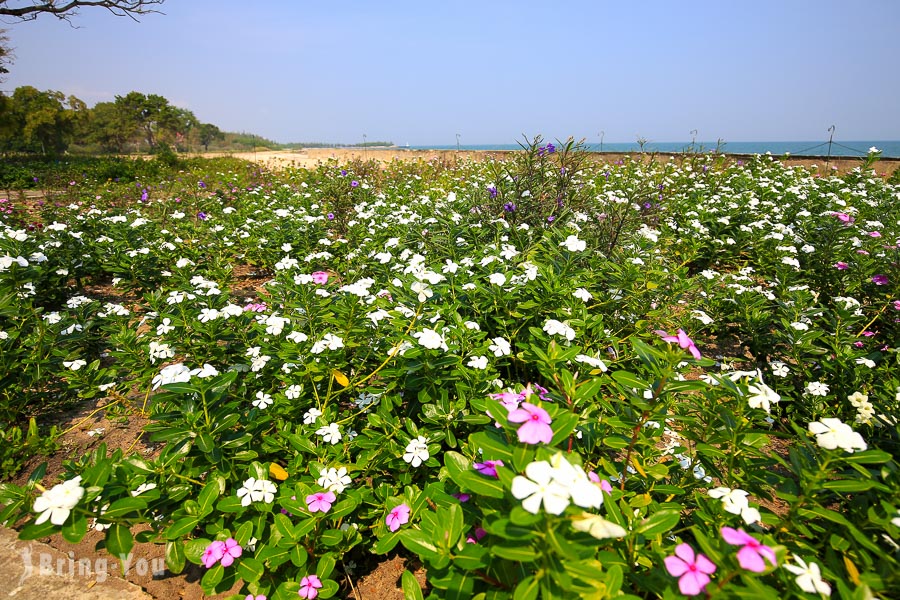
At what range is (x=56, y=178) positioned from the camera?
1080 centimetres

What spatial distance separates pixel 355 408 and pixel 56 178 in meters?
14.3

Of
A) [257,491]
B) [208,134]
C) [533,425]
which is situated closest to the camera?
[533,425]

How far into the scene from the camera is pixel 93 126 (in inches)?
1597

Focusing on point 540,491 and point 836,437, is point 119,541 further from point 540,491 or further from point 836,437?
point 836,437

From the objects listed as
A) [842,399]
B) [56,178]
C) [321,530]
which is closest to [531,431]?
[321,530]

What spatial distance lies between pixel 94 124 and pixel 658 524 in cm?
5921

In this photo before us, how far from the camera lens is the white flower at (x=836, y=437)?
0.94 metres

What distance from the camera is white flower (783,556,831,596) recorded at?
2.55 feet

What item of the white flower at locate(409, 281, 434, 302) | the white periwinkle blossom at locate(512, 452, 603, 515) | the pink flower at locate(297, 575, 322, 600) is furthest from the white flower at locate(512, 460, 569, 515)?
the white flower at locate(409, 281, 434, 302)

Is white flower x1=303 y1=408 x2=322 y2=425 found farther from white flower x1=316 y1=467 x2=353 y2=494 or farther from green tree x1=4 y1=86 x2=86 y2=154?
green tree x1=4 y1=86 x2=86 y2=154

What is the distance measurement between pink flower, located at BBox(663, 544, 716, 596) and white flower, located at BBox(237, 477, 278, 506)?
1312mm

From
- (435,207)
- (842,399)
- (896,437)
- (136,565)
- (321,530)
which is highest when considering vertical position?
(435,207)

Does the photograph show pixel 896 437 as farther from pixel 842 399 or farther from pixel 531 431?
pixel 531 431

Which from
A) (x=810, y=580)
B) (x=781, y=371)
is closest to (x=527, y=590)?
(x=810, y=580)
